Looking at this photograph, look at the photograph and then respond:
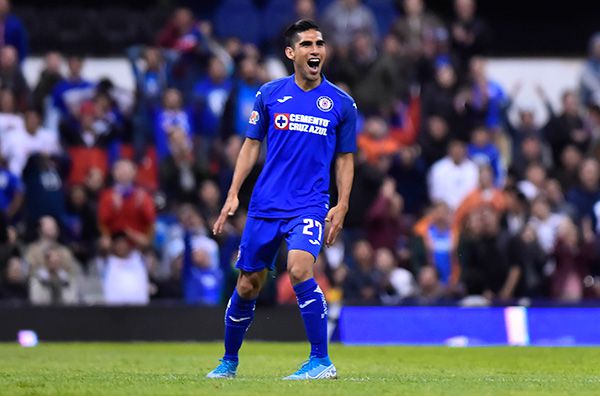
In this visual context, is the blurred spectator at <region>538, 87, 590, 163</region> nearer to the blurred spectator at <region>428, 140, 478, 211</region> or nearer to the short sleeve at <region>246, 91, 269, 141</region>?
the blurred spectator at <region>428, 140, 478, 211</region>

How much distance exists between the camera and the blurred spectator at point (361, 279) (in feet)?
63.8

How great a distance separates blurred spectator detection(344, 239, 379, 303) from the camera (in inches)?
765

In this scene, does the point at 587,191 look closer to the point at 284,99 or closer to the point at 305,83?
the point at 305,83

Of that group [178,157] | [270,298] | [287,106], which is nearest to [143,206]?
[178,157]

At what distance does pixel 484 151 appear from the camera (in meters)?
21.9

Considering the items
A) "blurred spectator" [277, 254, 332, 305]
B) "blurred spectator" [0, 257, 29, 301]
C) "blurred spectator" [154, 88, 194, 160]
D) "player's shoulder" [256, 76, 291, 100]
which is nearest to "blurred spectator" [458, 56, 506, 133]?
"blurred spectator" [277, 254, 332, 305]

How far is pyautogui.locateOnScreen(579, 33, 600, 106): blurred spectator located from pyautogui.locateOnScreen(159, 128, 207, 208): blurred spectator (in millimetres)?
7228

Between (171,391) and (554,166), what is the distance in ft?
47.2

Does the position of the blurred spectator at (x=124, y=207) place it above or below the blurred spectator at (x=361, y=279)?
above

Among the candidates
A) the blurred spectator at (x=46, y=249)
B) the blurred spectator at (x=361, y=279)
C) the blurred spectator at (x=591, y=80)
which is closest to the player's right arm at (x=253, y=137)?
the blurred spectator at (x=361, y=279)

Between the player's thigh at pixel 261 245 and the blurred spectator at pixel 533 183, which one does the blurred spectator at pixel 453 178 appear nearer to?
the blurred spectator at pixel 533 183

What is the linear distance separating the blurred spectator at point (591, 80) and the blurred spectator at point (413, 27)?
2.71 metres

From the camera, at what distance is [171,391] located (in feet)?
31.8

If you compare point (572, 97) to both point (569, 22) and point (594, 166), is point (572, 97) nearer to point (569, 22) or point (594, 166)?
point (594, 166)
